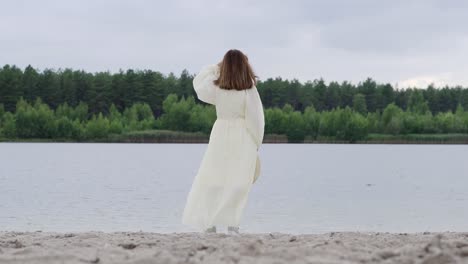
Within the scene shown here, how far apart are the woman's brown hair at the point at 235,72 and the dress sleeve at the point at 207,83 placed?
0.14m

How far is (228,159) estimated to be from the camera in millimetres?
9000

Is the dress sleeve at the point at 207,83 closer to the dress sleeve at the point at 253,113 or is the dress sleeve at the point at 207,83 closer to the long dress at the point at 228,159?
the long dress at the point at 228,159

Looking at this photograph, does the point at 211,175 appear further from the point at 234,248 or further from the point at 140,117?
the point at 140,117

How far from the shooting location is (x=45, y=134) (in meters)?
117

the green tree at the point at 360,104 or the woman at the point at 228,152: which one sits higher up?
the green tree at the point at 360,104

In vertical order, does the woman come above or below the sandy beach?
above

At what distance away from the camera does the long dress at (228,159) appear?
8945 millimetres

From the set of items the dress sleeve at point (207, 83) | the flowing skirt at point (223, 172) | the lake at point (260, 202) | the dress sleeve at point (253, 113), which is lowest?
the lake at point (260, 202)

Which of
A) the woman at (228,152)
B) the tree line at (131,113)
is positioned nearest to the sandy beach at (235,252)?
the woman at (228,152)

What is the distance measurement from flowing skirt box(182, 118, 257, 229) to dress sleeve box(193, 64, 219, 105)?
1.16 feet

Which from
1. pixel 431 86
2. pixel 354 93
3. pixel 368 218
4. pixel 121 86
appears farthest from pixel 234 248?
pixel 431 86

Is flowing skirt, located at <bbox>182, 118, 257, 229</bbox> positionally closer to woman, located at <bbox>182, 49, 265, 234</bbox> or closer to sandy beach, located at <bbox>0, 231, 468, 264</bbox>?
woman, located at <bbox>182, 49, 265, 234</bbox>

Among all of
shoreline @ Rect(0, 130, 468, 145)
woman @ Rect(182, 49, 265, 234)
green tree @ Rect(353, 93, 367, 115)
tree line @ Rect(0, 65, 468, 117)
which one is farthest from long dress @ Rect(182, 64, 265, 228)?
green tree @ Rect(353, 93, 367, 115)

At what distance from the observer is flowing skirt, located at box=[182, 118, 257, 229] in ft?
29.4
